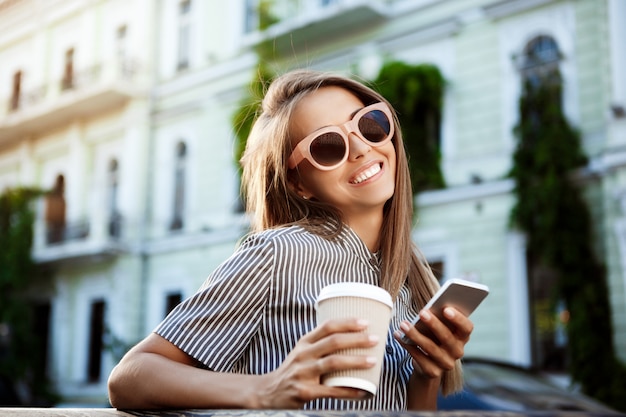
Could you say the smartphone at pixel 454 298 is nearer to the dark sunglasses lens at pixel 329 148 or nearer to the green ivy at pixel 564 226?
the dark sunglasses lens at pixel 329 148

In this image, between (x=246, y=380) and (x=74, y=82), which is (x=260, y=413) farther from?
(x=74, y=82)

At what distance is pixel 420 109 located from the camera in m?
11.8

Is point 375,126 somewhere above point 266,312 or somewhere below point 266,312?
above

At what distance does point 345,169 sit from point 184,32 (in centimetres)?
1561

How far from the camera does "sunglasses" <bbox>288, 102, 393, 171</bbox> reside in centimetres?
155

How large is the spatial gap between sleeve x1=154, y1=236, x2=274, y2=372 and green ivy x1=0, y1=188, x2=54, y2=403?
15.4 meters

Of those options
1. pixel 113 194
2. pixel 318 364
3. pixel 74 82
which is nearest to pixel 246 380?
pixel 318 364

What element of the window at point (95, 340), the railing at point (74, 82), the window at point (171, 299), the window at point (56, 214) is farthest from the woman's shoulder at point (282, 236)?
the window at point (56, 214)

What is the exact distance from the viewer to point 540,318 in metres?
10.2

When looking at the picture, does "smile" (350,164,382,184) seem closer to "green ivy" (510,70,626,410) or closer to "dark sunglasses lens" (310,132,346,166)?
"dark sunglasses lens" (310,132,346,166)

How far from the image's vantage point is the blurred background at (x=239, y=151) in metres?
9.89

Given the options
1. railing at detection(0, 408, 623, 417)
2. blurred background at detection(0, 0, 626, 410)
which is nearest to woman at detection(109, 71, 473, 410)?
railing at detection(0, 408, 623, 417)

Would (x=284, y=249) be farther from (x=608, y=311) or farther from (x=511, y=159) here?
(x=511, y=159)

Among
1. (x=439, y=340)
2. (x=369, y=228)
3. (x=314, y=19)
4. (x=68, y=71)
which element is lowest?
(x=439, y=340)
